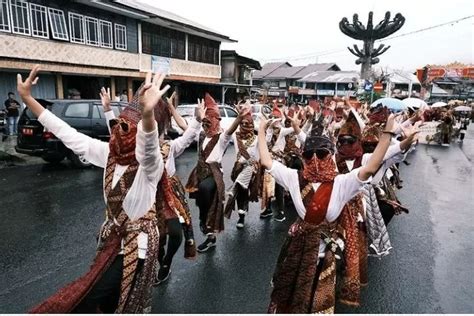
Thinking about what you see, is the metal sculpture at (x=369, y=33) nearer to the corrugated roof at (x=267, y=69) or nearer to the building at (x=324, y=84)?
the building at (x=324, y=84)

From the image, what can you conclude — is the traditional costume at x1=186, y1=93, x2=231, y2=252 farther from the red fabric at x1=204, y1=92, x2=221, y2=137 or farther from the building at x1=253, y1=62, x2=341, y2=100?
the building at x1=253, y1=62, x2=341, y2=100

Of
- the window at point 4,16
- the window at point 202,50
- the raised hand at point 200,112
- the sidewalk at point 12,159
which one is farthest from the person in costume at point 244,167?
the window at point 202,50

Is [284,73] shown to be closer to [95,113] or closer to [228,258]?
[95,113]

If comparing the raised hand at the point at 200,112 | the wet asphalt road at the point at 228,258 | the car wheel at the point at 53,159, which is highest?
the raised hand at the point at 200,112

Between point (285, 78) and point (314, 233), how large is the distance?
5262 centimetres

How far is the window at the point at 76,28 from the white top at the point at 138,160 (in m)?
14.8

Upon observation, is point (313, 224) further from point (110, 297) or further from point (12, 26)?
point (12, 26)

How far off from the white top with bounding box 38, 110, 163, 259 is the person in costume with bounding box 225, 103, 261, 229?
2909mm

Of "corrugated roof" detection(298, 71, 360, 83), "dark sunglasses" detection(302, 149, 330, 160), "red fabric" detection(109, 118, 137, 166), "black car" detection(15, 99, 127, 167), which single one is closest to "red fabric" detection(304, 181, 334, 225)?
"dark sunglasses" detection(302, 149, 330, 160)

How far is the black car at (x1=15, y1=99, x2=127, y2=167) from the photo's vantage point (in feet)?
30.6

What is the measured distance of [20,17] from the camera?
44.9 feet

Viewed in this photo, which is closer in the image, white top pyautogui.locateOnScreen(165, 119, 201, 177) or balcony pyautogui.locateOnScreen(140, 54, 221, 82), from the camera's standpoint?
white top pyautogui.locateOnScreen(165, 119, 201, 177)

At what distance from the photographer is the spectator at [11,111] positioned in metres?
12.9

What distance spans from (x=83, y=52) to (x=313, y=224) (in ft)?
52.3
